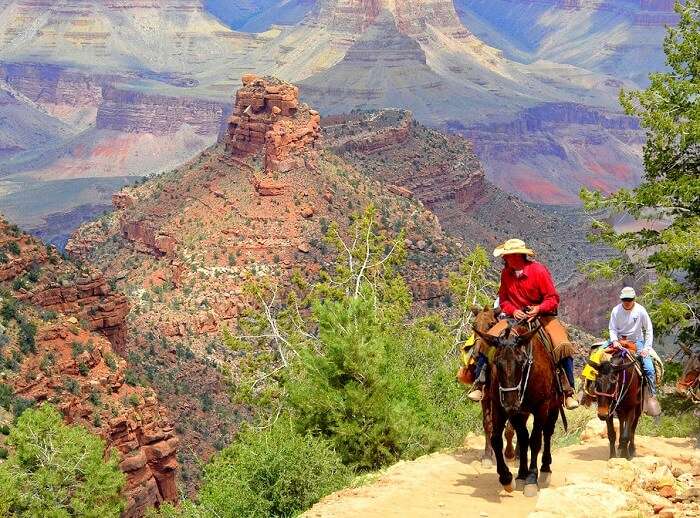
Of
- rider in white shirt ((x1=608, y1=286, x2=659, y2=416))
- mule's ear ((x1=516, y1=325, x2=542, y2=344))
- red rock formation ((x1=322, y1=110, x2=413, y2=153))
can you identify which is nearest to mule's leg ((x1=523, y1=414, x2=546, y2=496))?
mule's ear ((x1=516, y1=325, x2=542, y2=344))

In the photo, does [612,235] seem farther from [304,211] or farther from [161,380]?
[304,211]

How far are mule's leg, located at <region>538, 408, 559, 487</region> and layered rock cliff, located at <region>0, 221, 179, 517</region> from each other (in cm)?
2136

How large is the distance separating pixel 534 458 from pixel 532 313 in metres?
2.55

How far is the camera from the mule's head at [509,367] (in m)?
21.4

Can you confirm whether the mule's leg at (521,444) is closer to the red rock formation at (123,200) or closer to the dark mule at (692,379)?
the dark mule at (692,379)

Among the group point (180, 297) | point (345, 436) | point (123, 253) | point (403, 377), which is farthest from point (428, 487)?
point (123, 253)

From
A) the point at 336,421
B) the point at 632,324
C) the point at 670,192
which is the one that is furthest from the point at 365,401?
the point at 670,192

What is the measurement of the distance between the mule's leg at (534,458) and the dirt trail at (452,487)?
6.9 inches

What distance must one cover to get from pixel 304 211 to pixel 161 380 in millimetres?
23119

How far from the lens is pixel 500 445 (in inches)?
868

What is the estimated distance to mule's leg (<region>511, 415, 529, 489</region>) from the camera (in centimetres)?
2206

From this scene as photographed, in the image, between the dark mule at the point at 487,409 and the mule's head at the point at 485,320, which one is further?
the mule's head at the point at 485,320

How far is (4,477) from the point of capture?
115 feet

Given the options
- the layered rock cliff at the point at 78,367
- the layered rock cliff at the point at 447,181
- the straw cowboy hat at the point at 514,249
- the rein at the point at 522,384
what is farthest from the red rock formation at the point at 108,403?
the layered rock cliff at the point at 447,181
